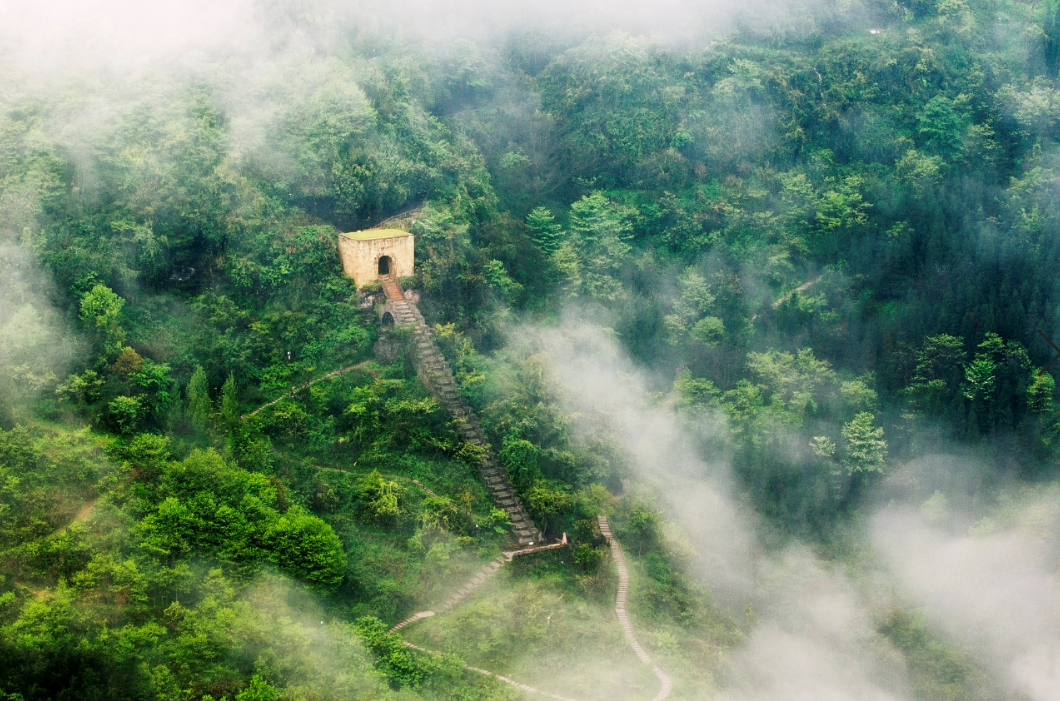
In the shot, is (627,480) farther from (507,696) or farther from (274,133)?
(274,133)

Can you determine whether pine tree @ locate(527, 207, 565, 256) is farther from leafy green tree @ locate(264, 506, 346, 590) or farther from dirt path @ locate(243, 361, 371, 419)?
leafy green tree @ locate(264, 506, 346, 590)

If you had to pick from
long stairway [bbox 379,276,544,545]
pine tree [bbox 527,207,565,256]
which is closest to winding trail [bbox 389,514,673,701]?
long stairway [bbox 379,276,544,545]

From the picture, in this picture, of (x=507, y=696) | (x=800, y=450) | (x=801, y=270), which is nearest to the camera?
(x=507, y=696)

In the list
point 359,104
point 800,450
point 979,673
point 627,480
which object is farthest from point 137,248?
point 979,673

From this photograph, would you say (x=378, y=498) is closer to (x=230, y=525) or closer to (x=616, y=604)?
(x=230, y=525)

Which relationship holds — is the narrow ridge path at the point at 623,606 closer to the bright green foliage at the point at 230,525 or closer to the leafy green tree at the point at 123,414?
the bright green foliage at the point at 230,525

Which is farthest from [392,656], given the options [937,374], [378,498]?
[937,374]

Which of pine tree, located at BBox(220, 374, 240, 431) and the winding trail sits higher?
pine tree, located at BBox(220, 374, 240, 431)

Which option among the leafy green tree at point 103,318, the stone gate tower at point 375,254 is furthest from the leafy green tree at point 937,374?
the leafy green tree at point 103,318
